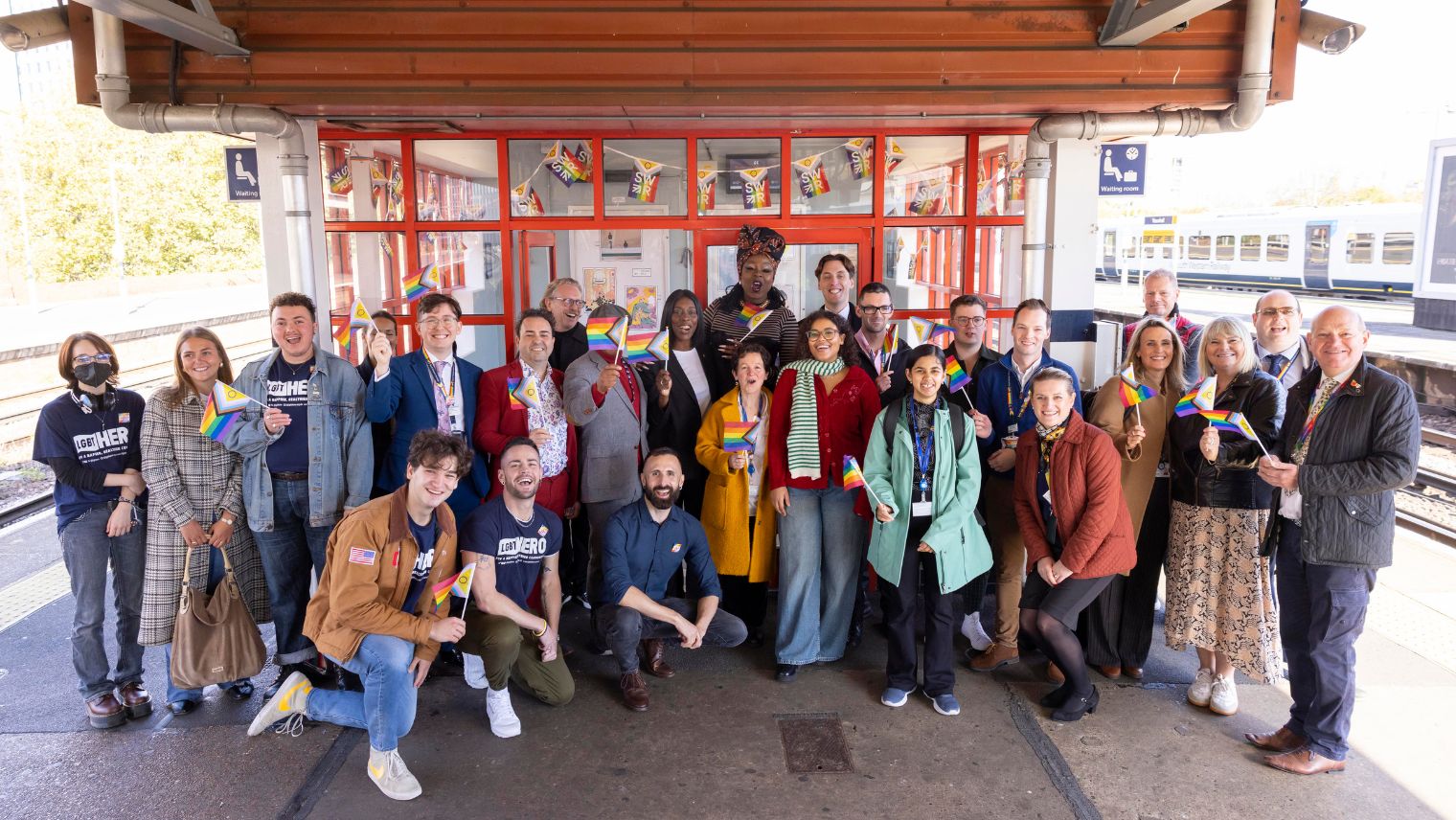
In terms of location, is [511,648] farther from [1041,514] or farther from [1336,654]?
[1336,654]

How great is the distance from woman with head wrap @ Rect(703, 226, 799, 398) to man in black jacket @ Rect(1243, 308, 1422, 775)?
265cm

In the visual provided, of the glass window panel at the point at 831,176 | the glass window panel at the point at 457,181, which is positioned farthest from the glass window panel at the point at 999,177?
the glass window panel at the point at 457,181

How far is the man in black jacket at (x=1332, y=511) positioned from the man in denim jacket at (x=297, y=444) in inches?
168

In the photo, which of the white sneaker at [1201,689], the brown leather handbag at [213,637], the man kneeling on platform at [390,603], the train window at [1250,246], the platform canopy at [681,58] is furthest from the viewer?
the train window at [1250,246]

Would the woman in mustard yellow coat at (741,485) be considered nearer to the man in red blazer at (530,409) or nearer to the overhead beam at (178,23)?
the man in red blazer at (530,409)

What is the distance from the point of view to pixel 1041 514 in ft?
15.4


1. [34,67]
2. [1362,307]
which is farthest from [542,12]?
[34,67]

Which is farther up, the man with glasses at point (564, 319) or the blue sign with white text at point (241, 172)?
the blue sign with white text at point (241, 172)

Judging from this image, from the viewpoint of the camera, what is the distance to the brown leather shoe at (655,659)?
5.20 metres

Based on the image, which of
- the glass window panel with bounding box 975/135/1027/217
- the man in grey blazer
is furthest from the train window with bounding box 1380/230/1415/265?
the man in grey blazer

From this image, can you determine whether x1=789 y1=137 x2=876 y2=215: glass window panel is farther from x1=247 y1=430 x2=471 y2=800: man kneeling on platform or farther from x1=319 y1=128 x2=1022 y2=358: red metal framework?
x1=247 y1=430 x2=471 y2=800: man kneeling on platform

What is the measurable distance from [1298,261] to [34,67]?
168 feet

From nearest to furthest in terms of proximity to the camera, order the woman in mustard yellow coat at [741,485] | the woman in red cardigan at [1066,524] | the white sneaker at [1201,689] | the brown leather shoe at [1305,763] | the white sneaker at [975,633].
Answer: the brown leather shoe at [1305,763]
the woman in red cardigan at [1066,524]
the white sneaker at [1201,689]
the woman in mustard yellow coat at [741,485]
the white sneaker at [975,633]

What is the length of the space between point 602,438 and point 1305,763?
143 inches
